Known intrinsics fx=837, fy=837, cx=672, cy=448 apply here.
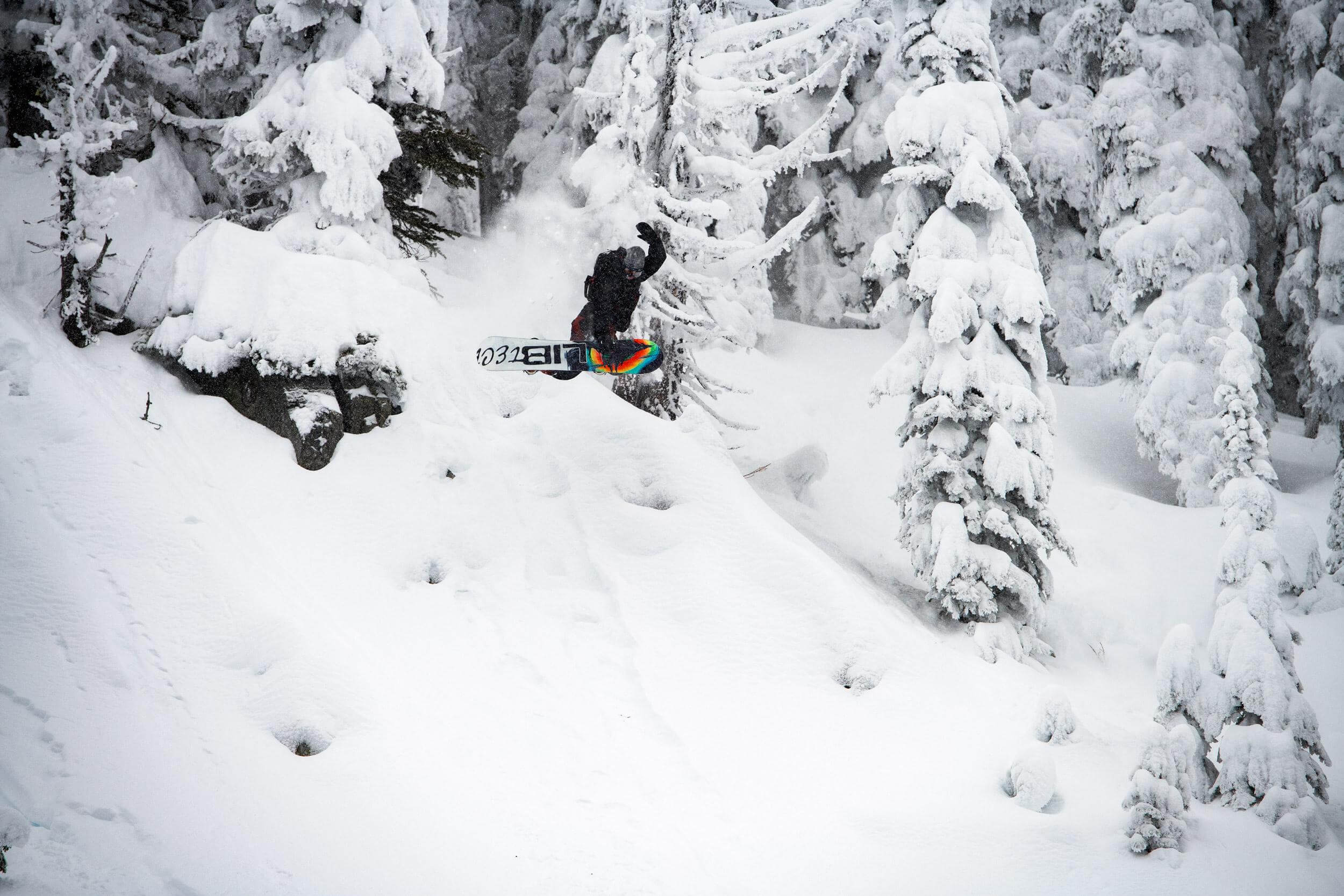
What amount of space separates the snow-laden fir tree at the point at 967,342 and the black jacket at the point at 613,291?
468cm

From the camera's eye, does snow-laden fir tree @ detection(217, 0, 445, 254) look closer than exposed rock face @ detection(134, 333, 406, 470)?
No

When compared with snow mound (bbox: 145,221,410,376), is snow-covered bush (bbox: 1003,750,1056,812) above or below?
below

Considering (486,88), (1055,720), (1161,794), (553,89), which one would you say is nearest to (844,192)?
(553,89)

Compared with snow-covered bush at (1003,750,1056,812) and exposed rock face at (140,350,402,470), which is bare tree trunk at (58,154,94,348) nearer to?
exposed rock face at (140,350,402,470)

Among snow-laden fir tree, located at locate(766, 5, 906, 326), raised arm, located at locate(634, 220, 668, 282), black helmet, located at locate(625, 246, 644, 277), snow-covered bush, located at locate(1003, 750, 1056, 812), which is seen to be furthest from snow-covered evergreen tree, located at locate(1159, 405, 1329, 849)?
snow-laden fir tree, located at locate(766, 5, 906, 326)

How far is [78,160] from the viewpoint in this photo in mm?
10359

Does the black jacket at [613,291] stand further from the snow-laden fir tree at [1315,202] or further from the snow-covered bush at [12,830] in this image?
the snow-laden fir tree at [1315,202]

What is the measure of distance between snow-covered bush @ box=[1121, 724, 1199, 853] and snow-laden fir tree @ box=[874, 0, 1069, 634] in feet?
16.8

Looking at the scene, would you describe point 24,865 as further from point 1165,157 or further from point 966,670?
point 1165,157

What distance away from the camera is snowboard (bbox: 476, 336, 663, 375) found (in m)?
10.1

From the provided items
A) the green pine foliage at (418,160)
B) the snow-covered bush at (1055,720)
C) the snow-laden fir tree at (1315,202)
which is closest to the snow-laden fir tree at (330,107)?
the green pine foliage at (418,160)

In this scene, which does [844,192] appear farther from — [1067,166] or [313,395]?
[313,395]

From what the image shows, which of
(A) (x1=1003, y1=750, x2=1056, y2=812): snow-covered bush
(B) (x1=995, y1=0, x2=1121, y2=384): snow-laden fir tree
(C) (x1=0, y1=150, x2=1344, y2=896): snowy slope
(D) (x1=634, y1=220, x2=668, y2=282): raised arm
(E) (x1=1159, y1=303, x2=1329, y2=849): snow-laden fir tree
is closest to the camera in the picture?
(C) (x1=0, y1=150, x2=1344, y2=896): snowy slope

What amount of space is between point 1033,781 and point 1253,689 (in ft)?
6.42
